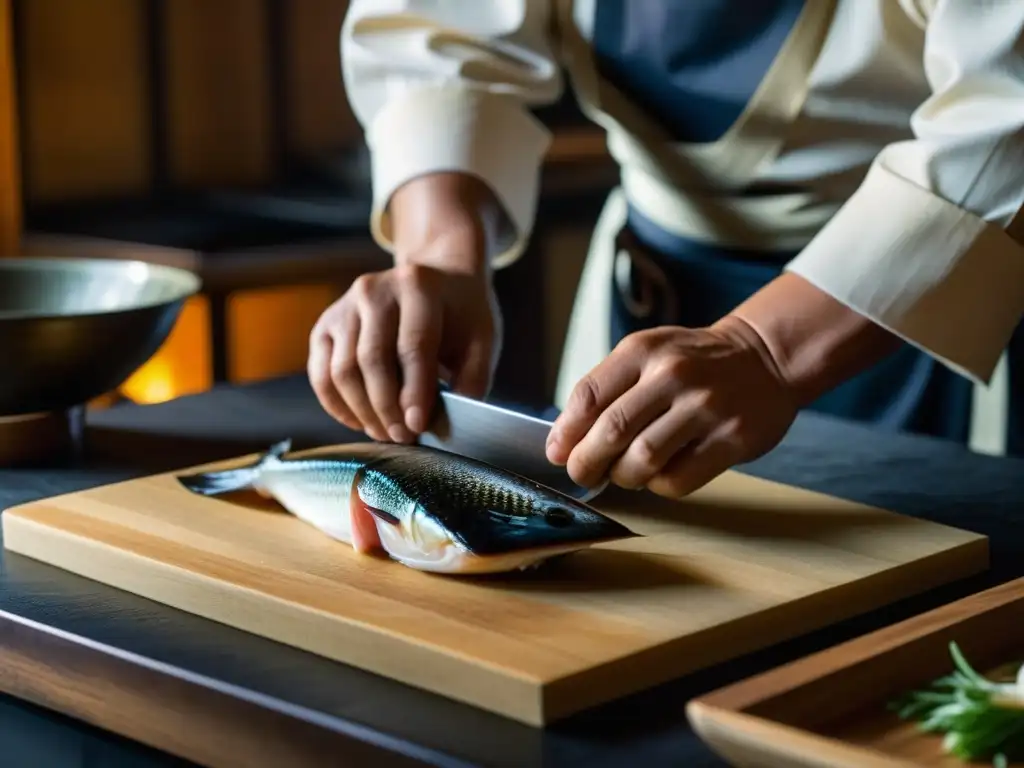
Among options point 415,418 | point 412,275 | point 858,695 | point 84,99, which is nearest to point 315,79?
point 84,99

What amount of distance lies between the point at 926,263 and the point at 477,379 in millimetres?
376

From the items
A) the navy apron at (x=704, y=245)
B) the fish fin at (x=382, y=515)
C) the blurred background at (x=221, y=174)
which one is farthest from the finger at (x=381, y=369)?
the blurred background at (x=221, y=174)

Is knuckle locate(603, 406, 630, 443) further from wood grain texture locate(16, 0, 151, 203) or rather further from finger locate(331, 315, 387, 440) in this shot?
wood grain texture locate(16, 0, 151, 203)

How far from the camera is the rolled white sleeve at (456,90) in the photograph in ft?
4.85

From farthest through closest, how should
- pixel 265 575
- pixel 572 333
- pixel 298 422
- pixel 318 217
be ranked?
pixel 318 217
pixel 572 333
pixel 298 422
pixel 265 575

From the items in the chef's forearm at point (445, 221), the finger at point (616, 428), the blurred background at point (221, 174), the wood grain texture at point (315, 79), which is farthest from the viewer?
the wood grain texture at point (315, 79)

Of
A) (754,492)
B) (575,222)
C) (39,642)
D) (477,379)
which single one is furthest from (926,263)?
(575,222)

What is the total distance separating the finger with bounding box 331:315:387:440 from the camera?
1183 millimetres

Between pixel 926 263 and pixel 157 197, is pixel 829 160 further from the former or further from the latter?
pixel 157 197

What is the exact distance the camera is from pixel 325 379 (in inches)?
47.3

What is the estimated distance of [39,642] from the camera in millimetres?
874

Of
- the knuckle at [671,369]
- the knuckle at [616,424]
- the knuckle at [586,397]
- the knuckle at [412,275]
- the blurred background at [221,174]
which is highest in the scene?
the knuckle at [412,275]

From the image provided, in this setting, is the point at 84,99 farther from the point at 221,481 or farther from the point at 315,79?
the point at 221,481

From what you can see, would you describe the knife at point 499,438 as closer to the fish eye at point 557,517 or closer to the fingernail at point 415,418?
the fingernail at point 415,418
